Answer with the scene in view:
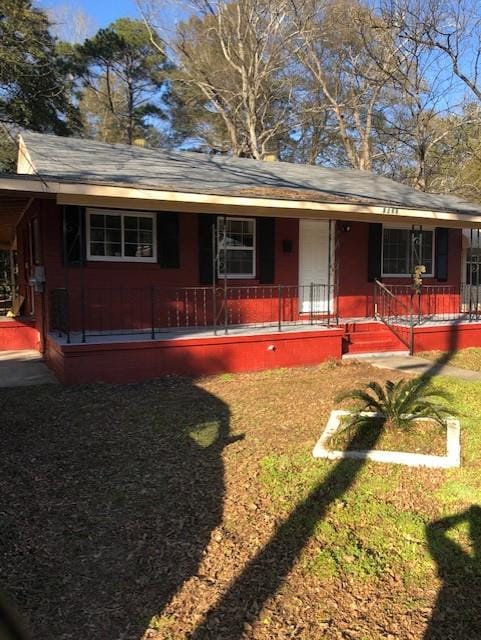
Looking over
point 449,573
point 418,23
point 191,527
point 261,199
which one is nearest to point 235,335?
point 261,199

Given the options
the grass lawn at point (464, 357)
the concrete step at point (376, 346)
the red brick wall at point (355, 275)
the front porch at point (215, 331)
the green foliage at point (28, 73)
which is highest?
the green foliage at point (28, 73)

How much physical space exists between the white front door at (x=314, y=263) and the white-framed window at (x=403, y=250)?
1485mm

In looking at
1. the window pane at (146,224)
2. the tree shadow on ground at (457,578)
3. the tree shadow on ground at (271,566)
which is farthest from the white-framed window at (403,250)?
the tree shadow on ground at (457,578)

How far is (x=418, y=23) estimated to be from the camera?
500 inches

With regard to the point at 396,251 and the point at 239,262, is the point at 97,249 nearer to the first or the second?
the point at 239,262

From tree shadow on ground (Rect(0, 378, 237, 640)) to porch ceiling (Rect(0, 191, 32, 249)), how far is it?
351 centimetres

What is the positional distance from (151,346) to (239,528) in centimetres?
458

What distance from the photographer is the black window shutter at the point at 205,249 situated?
969 cm

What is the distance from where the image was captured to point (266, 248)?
10.3 metres

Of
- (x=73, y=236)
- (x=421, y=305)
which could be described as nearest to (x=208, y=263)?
(x=73, y=236)

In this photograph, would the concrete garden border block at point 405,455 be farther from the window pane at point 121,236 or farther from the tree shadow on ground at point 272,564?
the window pane at point 121,236

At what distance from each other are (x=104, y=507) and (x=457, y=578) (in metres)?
2.30

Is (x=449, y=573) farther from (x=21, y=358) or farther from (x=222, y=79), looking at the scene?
(x=222, y=79)

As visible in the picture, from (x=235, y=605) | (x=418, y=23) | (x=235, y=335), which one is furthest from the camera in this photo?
(x=418, y=23)
